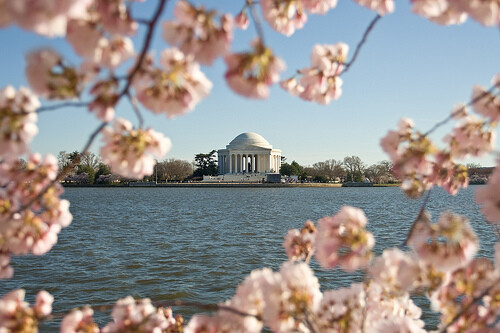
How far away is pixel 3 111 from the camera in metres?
1.29

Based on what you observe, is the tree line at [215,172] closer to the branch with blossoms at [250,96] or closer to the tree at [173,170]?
the tree at [173,170]

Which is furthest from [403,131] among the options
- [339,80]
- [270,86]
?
[270,86]

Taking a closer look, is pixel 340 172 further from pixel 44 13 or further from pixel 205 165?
pixel 44 13

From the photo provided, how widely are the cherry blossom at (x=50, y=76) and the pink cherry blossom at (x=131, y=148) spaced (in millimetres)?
394

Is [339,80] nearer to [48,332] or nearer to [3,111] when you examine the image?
[3,111]

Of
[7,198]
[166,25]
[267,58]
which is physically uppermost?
[166,25]

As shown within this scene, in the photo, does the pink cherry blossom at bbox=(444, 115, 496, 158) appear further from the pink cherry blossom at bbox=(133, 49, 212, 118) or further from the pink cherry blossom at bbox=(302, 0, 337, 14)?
the pink cherry blossom at bbox=(133, 49, 212, 118)

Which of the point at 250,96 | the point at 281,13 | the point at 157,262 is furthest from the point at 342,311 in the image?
the point at 157,262

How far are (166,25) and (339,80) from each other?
1227 mm

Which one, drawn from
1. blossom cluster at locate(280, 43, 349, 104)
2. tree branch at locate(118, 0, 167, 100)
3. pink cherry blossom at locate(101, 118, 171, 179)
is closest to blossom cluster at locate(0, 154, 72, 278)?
pink cherry blossom at locate(101, 118, 171, 179)

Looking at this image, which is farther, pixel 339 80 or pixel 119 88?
pixel 339 80

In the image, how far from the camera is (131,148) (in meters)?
1.52

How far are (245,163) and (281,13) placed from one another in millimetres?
92090

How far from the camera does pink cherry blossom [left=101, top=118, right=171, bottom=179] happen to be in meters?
1.51
